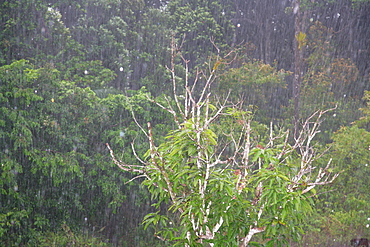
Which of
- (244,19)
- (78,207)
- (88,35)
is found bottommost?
(78,207)

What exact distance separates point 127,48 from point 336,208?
871 cm

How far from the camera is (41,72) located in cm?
859

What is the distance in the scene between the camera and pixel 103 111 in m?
9.20

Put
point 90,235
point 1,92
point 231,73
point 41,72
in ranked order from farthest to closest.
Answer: point 231,73 → point 90,235 → point 41,72 → point 1,92

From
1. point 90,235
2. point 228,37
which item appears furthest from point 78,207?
point 228,37

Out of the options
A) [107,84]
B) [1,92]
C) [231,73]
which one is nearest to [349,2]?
[231,73]

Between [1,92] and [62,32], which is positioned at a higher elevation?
[62,32]

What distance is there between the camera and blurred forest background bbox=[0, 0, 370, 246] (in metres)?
8.00

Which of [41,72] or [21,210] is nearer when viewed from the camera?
[21,210]

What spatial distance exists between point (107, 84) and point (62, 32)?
6.99 feet

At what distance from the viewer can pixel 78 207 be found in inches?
357

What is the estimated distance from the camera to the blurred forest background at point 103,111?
315 inches

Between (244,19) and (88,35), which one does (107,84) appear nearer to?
(88,35)

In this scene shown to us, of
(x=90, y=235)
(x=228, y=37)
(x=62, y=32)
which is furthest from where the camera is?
(x=228, y=37)
